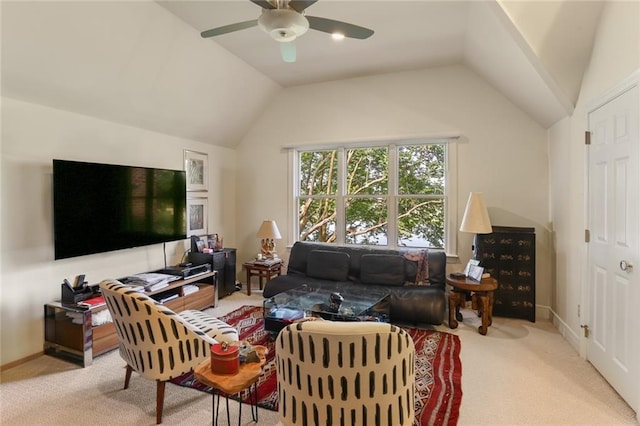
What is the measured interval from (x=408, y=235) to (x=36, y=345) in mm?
4325

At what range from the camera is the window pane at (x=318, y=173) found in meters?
5.16

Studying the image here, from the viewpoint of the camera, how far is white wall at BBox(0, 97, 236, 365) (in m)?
2.83

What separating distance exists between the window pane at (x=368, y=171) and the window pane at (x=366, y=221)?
16 centimetres

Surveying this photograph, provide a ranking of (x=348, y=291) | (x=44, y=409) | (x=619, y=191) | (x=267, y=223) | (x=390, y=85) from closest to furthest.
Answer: (x=44, y=409) < (x=619, y=191) < (x=348, y=291) < (x=390, y=85) < (x=267, y=223)

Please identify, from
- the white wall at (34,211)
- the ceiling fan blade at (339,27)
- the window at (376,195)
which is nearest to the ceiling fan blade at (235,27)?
the ceiling fan blade at (339,27)

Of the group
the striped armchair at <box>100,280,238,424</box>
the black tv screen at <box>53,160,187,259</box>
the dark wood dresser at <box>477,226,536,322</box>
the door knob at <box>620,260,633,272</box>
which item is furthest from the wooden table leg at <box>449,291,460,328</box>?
the black tv screen at <box>53,160,187,259</box>

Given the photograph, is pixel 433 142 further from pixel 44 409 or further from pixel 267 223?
pixel 44 409

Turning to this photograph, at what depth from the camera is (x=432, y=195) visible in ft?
15.0

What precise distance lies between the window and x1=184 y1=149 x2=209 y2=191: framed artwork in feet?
4.55

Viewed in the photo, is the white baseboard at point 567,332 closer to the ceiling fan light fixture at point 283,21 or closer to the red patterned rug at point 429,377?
the red patterned rug at point 429,377

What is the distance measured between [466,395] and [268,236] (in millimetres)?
3318

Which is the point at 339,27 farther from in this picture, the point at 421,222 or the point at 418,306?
the point at 421,222

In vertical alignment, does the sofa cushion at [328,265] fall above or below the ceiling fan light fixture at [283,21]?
below

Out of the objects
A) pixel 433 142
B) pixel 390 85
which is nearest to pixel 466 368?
pixel 433 142
